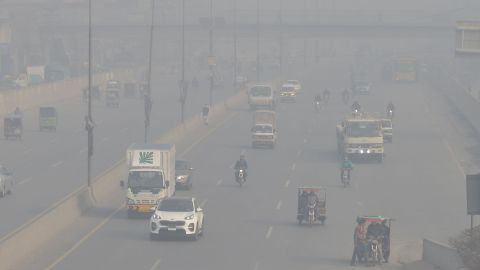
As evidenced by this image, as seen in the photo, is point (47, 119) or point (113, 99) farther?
point (113, 99)

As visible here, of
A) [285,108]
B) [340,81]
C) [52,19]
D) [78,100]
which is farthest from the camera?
[52,19]

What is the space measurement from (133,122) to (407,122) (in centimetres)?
2031

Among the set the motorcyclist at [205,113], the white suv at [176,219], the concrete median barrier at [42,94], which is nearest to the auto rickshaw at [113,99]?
the concrete median barrier at [42,94]

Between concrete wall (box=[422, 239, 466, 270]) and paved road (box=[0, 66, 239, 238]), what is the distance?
519 inches

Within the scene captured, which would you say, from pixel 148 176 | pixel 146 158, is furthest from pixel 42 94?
pixel 148 176

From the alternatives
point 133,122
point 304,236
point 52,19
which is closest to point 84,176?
point 304,236

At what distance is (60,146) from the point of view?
72.8m

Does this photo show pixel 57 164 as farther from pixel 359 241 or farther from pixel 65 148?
pixel 359 241

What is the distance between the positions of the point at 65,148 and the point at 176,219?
35006 mm

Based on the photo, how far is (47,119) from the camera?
8256cm

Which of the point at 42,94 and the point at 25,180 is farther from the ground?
the point at 42,94

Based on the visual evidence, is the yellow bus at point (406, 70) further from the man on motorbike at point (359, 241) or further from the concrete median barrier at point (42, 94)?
the man on motorbike at point (359, 241)

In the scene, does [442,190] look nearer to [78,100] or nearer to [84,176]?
[84,176]

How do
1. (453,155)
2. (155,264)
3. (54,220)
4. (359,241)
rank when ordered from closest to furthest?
(155,264) < (359,241) < (54,220) < (453,155)
